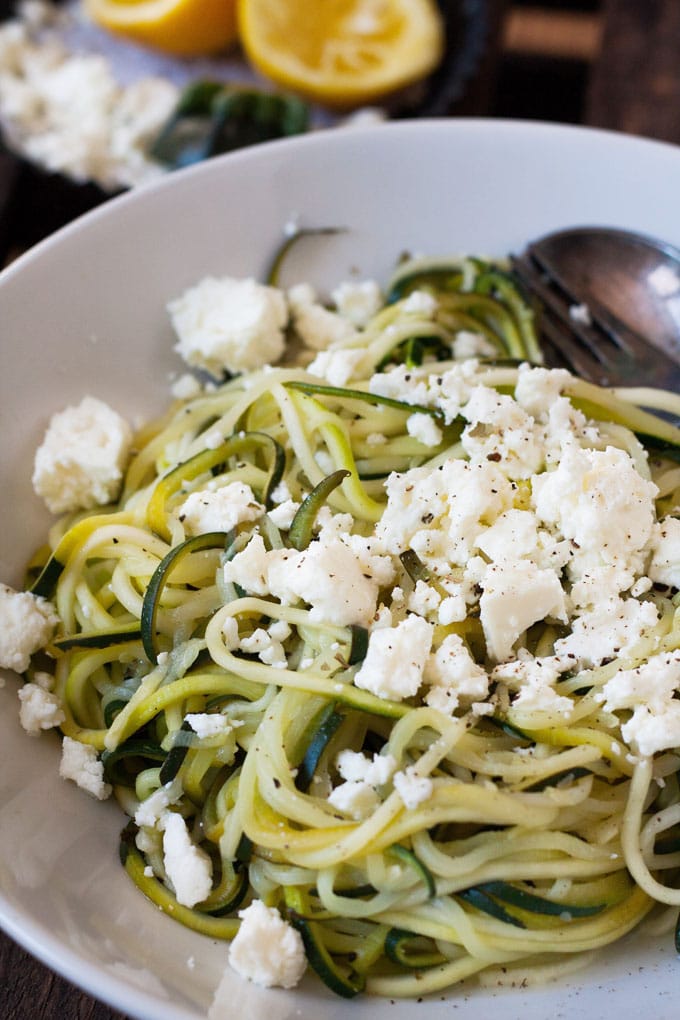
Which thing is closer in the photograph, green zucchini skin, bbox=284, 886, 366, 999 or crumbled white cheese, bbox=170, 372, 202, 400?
green zucchini skin, bbox=284, 886, 366, 999

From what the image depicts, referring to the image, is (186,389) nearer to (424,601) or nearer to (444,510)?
(444,510)

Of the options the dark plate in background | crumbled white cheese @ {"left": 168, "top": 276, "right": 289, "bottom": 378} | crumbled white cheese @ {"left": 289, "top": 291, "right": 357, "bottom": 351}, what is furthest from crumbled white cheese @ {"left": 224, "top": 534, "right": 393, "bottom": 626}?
the dark plate in background

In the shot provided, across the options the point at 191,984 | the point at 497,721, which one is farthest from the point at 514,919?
the point at 191,984

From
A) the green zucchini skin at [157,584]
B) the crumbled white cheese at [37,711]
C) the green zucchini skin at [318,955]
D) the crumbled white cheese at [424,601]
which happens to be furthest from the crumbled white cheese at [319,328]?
the green zucchini skin at [318,955]

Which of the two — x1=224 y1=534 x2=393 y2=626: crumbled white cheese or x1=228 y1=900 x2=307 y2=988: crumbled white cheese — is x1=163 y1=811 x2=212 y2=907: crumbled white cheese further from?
x1=224 y1=534 x2=393 y2=626: crumbled white cheese

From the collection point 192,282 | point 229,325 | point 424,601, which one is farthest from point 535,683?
point 192,282

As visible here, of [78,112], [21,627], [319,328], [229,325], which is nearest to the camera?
[21,627]

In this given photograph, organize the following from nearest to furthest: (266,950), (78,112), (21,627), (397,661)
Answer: (266,950) < (397,661) < (21,627) < (78,112)
